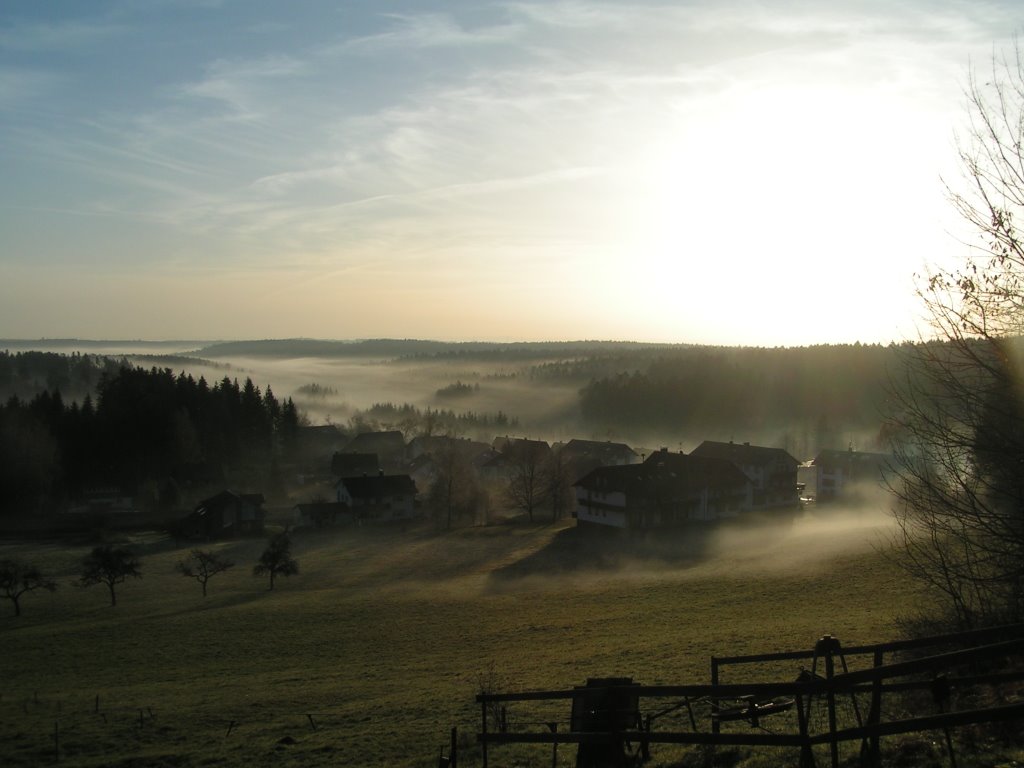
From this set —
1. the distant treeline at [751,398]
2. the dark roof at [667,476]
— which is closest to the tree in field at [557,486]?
the dark roof at [667,476]

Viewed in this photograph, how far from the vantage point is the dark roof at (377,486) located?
7750cm

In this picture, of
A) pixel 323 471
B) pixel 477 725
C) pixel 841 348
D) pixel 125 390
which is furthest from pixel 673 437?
pixel 477 725

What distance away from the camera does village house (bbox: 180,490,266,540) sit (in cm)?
6950

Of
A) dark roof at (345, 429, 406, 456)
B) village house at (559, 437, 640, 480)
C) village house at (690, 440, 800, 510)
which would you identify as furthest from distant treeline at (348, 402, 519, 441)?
village house at (690, 440, 800, 510)

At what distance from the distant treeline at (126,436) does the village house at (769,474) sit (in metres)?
63.5

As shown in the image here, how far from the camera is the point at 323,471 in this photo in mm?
106625

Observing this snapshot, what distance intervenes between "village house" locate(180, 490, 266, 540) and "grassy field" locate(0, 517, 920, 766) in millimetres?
11042

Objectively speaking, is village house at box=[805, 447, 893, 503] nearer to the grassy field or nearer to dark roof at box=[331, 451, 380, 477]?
the grassy field

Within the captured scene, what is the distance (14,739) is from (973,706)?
875 inches

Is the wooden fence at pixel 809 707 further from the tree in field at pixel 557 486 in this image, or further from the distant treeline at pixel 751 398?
the distant treeline at pixel 751 398

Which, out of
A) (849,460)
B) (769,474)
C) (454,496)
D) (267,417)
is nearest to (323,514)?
(454,496)

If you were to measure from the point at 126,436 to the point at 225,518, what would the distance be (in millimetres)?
26690

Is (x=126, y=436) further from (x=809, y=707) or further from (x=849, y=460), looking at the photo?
(x=809, y=707)

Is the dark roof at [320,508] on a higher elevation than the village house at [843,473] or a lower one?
lower
